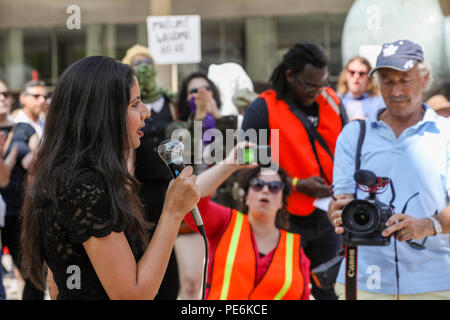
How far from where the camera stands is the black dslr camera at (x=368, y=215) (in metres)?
2.63

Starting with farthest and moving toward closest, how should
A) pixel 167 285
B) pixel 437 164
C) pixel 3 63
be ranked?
pixel 3 63
pixel 167 285
pixel 437 164

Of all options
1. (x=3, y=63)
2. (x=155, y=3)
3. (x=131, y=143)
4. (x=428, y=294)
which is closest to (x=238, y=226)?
(x=428, y=294)

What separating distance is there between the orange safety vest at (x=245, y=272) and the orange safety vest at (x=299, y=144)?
44 cm

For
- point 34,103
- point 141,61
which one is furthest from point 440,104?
point 34,103

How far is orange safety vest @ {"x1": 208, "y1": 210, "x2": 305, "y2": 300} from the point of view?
3152mm

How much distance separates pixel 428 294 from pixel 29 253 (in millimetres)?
1592

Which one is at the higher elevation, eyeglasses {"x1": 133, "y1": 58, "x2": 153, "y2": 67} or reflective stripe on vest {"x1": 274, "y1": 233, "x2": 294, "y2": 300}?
eyeglasses {"x1": 133, "y1": 58, "x2": 153, "y2": 67}

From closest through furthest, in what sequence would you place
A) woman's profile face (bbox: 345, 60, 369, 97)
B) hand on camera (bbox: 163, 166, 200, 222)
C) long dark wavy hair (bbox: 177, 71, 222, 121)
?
hand on camera (bbox: 163, 166, 200, 222), woman's profile face (bbox: 345, 60, 369, 97), long dark wavy hair (bbox: 177, 71, 222, 121)

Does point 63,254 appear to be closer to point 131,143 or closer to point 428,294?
point 131,143

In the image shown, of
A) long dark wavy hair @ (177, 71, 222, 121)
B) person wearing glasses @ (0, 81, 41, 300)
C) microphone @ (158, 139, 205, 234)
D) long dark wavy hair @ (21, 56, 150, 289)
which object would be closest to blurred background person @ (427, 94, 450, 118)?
long dark wavy hair @ (177, 71, 222, 121)

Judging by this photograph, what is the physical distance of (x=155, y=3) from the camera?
25.5 feet

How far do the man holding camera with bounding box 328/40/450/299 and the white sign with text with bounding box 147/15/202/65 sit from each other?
2.28m

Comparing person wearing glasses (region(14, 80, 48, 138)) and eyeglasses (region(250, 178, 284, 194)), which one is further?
person wearing glasses (region(14, 80, 48, 138))

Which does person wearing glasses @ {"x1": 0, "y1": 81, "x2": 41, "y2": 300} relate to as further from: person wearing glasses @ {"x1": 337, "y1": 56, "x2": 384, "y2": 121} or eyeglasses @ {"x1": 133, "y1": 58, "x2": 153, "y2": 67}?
person wearing glasses @ {"x1": 337, "y1": 56, "x2": 384, "y2": 121}
